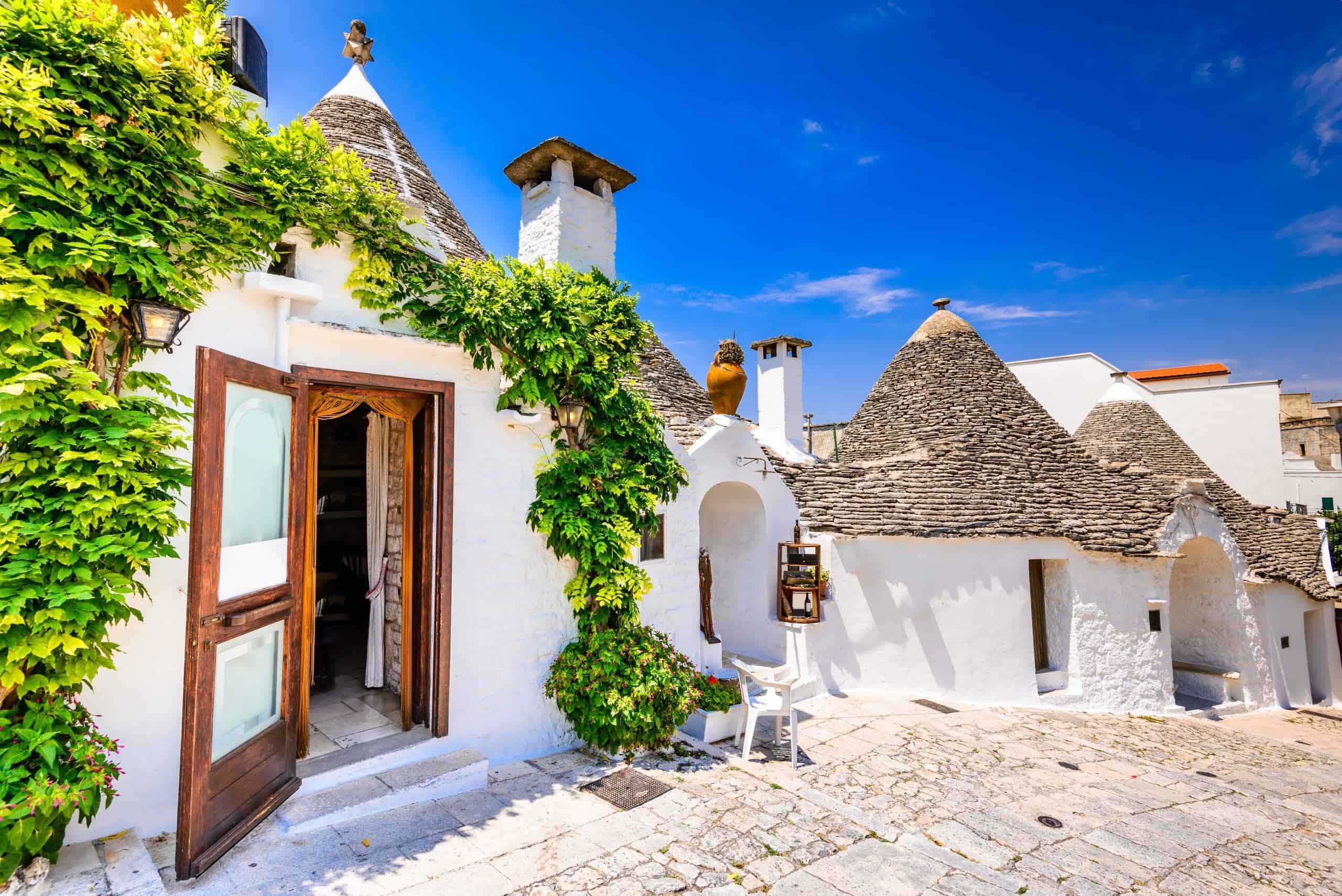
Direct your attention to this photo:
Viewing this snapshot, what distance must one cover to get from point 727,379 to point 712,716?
4.98 metres

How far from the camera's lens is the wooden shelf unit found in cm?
950

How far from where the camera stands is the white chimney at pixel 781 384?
12.0 metres

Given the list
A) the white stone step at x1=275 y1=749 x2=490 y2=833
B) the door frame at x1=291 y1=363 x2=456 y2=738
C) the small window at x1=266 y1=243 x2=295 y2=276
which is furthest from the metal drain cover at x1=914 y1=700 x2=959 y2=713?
the small window at x1=266 y1=243 x2=295 y2=276

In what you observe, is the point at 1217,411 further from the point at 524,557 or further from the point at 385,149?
the point at 385,149

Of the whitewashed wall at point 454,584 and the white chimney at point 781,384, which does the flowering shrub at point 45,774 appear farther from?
the white chimney at point 781,384

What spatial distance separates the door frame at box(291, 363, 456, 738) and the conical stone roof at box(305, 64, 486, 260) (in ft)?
5.63

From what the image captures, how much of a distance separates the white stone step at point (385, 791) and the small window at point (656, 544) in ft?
9.14

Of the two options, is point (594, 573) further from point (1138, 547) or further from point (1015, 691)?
point (1138, 547)

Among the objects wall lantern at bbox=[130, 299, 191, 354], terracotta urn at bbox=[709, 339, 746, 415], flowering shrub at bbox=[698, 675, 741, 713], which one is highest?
terracotta urn at bbox=[709, 339, 746, 415]

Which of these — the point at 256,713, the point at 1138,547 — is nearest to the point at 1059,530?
the point at 1138,547

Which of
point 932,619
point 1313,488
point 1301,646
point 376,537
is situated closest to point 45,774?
point 376,537

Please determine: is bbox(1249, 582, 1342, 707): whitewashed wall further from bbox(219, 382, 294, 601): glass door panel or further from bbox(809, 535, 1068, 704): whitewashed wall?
bbox(219, 382, 294, 601): glass door panel

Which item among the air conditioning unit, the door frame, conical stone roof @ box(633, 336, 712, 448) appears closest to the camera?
the door frame

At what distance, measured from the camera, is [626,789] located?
5109 millimetres
